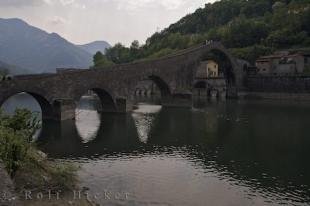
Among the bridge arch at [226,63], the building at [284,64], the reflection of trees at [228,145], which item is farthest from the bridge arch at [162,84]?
the building at [284,64]

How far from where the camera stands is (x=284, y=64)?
9931 centimetres

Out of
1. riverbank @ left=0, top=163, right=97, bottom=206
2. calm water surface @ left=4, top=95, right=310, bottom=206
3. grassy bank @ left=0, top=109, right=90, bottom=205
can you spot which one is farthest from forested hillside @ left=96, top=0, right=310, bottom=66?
riverbank @ left=0, top=163, right=97, bottom=206

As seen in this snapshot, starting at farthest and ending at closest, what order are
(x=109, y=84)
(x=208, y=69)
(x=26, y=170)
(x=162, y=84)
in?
(x=208, y=69), (x=162, y=84), (x=109, y=84), (x=26, y=170)

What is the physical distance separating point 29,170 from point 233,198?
1077 cm

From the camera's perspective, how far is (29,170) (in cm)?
2022

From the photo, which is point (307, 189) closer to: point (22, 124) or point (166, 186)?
point (166, 186)

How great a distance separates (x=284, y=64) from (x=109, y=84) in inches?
2152

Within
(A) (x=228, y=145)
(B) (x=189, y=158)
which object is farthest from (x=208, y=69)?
(B) (x=189, y=158)

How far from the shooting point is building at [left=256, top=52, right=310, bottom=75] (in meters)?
97.4

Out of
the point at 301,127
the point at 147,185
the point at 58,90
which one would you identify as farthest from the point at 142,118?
the point at 147,185

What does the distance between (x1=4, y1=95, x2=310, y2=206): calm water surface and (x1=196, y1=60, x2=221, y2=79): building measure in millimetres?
57731

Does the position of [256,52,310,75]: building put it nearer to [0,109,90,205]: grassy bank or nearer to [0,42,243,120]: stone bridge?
[0,42,243,120]: stone bridge

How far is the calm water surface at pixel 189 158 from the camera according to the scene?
22.5 m

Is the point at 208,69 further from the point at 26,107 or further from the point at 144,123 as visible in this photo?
the point at 144,123
